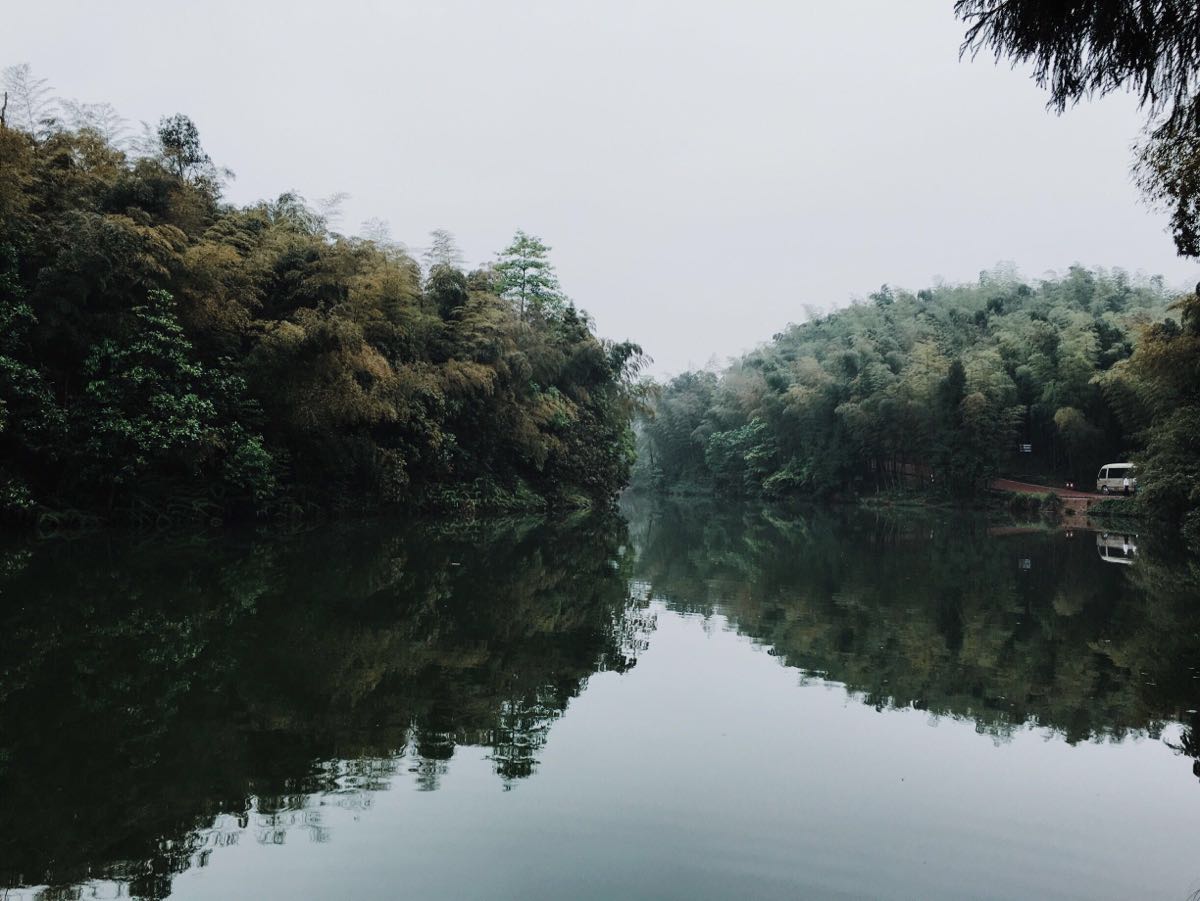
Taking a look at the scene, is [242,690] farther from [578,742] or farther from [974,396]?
[974,396]

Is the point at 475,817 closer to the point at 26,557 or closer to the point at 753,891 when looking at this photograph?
the point at 753,891

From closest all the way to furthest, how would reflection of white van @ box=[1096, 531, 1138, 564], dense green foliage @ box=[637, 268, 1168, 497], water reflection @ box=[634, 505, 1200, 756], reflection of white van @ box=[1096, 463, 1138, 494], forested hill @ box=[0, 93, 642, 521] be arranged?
water reflection @ box=[634, 505, 1200, 756] → forested hill @ box=[0, 93, 642, 521] → reflection of white van @ box=[1096, 531, 1138, 564] → reflection of white van @ box=[1096, 463, 1138, 494] → dense green foliage @ box=[637, 268, 1168, 497]

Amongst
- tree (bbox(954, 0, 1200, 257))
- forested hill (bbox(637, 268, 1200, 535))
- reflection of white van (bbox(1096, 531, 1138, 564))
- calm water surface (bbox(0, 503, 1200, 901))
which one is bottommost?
calm water surface (bbox(0, 503, 1200, 901))

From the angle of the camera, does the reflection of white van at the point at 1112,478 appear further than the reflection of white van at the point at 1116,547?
Yes

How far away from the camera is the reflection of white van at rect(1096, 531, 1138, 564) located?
48.2 feet

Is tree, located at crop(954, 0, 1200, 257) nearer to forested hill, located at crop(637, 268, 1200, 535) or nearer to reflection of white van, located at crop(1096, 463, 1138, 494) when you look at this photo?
forested hill, located at crop(637, 268, 1200, 535)

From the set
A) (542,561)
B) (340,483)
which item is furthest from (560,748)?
(340,483)

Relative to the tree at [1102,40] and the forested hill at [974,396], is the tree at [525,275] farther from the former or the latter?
the tree at [1102,40]

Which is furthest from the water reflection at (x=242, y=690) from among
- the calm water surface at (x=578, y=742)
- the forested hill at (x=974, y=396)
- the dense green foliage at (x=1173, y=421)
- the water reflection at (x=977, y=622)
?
the forested hill at (x=974, y=396)

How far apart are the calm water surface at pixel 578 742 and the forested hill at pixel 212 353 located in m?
4.67

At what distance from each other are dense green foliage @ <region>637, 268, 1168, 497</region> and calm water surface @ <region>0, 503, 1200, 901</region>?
81.4ft

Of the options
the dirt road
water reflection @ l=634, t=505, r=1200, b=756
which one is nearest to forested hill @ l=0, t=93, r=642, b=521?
water reflection @ l=634, t=505, r=1200, b=756

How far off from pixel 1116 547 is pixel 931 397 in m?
18.4

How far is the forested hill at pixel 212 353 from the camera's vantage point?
525 inches
